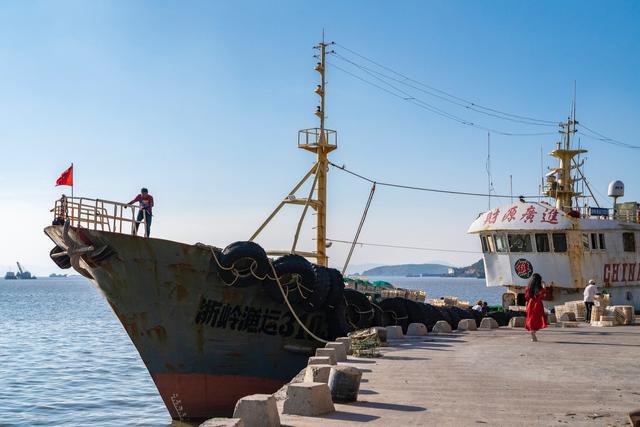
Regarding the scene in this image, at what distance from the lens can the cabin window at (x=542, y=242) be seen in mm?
25578

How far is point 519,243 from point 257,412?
2078 cm

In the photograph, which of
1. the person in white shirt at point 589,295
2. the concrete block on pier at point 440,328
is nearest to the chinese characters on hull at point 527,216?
the person in white shirt at point 589,295

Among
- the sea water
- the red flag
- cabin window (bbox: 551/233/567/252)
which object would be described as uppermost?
the red flag

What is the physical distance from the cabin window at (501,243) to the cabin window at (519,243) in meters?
0.20

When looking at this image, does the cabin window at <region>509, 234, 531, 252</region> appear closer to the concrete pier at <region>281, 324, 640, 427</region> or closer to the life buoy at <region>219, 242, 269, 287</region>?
the concrete pier at <region>281, 324, 640, 427</region>

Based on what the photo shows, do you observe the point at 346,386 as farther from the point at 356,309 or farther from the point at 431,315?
the point at 431,315

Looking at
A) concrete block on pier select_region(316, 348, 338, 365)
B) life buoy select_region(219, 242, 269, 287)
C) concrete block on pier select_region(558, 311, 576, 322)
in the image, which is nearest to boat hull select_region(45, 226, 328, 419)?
life buoy select_region(219, 242, 269, 287)

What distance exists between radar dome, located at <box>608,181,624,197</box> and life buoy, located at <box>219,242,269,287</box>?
18562 mm

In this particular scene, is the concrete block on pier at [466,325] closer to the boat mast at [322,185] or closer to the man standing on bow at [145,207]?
the boat mast at [322,185]

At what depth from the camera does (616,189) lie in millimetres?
28484

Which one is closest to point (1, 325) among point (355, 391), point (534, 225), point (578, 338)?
→ point (534, 225)

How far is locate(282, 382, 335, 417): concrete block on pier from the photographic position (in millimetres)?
7648

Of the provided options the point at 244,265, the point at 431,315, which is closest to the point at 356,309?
the point at 431,315

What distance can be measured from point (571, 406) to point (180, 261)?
30.0 feet
